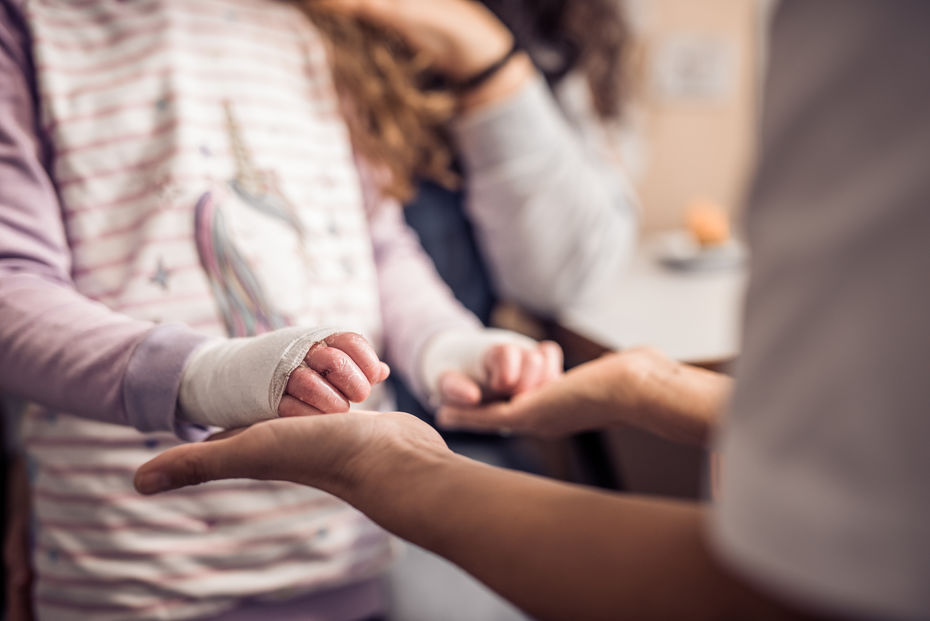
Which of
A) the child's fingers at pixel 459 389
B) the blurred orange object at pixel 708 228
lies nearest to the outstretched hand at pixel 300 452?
the child's fingers at pixel 459 389

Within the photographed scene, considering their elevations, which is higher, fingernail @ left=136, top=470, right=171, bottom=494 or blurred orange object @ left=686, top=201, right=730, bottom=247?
fingernail @ left=136, top=470, right=171, bottom=494

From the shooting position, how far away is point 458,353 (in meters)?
0.49

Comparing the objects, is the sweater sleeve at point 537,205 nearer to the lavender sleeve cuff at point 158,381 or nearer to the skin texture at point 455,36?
the skin texture at point 455,36

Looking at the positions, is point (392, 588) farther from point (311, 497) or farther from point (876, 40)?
point (876, 40)

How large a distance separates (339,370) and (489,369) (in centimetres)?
17

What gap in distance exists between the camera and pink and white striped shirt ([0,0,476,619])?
0.37 m

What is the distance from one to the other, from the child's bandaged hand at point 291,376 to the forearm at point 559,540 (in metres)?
0.05

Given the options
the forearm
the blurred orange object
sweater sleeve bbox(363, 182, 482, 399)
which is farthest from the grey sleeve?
the blurred orange object

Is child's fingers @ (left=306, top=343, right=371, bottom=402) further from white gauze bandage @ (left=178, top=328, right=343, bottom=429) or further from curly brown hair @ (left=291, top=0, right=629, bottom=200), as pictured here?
curly brown hair @ (left=291, top=0, right=629, bottom=200)

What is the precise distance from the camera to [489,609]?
52 cm

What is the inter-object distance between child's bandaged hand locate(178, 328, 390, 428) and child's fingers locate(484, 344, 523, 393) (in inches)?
5.4

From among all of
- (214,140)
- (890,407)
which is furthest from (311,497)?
(890,407)

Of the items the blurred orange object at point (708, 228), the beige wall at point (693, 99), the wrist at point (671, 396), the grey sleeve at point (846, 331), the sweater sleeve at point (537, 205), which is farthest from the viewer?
the beige wall at point (693, 99)

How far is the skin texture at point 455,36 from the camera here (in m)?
→ 0.59
